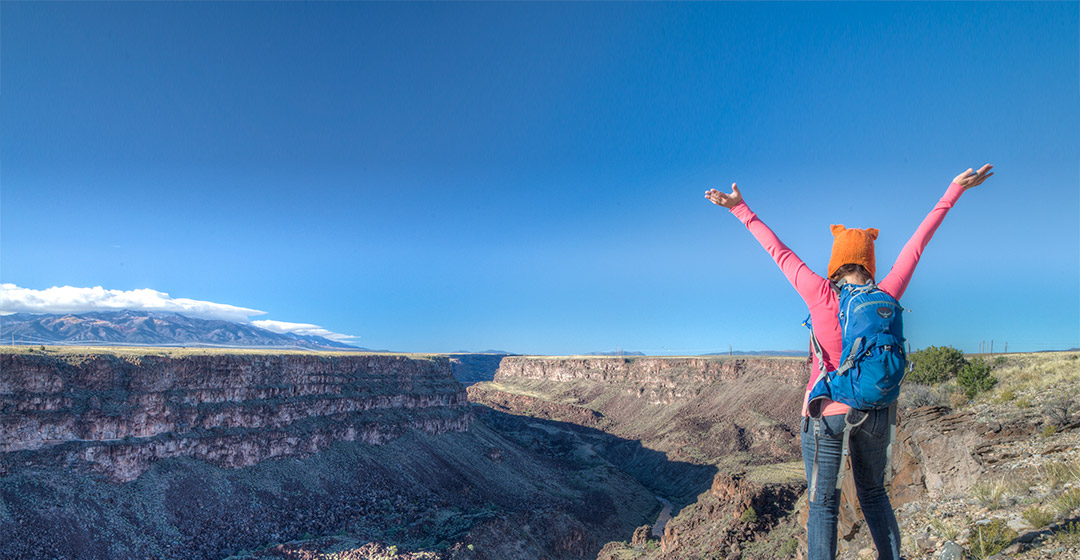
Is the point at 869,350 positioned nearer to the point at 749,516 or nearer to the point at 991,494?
the point at 991,494

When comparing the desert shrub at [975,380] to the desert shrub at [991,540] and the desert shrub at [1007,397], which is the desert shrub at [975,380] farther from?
the desert shrub at [991,540]

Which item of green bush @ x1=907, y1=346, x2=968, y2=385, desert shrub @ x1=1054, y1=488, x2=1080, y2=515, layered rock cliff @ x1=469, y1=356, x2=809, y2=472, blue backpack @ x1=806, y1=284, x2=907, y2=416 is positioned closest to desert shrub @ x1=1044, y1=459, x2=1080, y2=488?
desert shrub @ x1=1054, y1=488, x2=1080, y2=515

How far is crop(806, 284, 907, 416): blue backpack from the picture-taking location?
3.69m

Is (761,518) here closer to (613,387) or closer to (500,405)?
(613,387)

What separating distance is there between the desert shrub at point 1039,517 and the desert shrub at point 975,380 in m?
17.1

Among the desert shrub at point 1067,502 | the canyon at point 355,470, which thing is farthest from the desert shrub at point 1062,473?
the desert shrub at point 1067,502

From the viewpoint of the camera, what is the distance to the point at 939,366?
98.3ft

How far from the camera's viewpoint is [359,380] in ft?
198

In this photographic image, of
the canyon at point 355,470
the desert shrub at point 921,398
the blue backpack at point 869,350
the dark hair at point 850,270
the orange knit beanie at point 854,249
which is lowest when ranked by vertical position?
the canyon at point 355,470

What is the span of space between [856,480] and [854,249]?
1.96 metres

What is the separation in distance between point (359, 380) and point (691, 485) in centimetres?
4322

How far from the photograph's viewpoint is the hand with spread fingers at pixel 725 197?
468 centimetres

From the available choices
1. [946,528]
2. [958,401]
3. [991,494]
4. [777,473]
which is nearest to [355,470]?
[777,473]

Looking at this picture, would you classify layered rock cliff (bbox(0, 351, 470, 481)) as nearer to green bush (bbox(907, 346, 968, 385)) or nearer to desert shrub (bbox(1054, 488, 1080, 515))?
desert shrub (bbox(1054, 488, 1080, 515))
